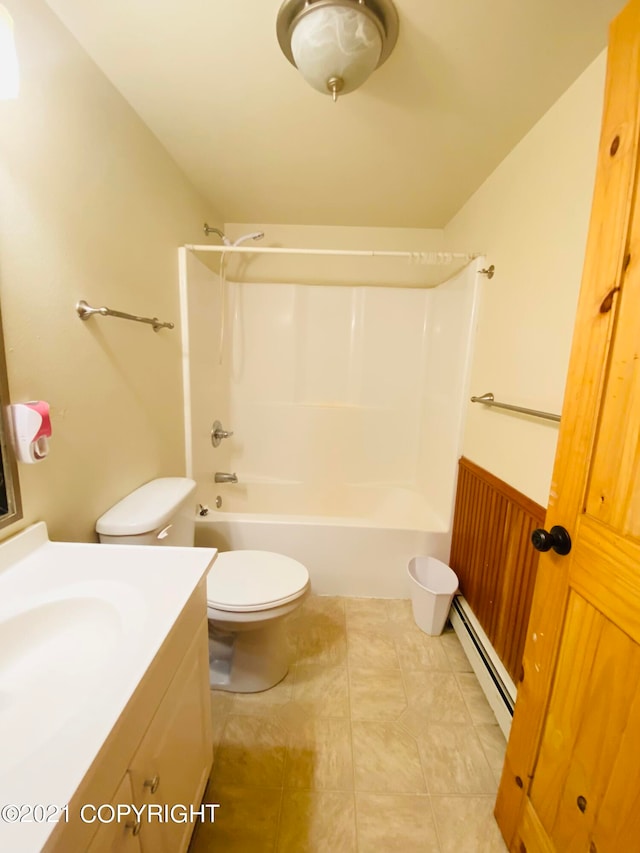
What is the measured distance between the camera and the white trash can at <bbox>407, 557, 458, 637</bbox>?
168 centimetres

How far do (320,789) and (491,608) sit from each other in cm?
90

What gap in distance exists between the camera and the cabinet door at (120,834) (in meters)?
0.48

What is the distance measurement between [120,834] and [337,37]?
66.9 inches

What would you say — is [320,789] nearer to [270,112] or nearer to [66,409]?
[66,409]

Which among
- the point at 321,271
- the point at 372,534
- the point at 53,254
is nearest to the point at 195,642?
the point at 53,254

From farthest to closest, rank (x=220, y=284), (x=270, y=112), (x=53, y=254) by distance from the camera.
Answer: (x=220, y=284) → (x=270, y=112) → (x=53, y=254)

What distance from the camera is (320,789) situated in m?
1.08

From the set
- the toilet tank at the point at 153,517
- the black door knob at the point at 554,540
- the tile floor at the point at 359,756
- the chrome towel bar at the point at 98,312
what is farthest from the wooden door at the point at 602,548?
the chrome towel bar at the point at 98,312

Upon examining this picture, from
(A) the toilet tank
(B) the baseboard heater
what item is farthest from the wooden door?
(A) the toilet tank

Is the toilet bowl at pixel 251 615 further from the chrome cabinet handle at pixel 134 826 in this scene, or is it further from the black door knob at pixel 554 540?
the black door knob at pixel 554 540

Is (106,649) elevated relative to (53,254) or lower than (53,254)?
lower

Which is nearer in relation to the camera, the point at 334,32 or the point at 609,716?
the point at 609,716

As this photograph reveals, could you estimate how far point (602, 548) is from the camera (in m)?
0.70

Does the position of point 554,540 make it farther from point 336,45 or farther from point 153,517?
point 336,45
